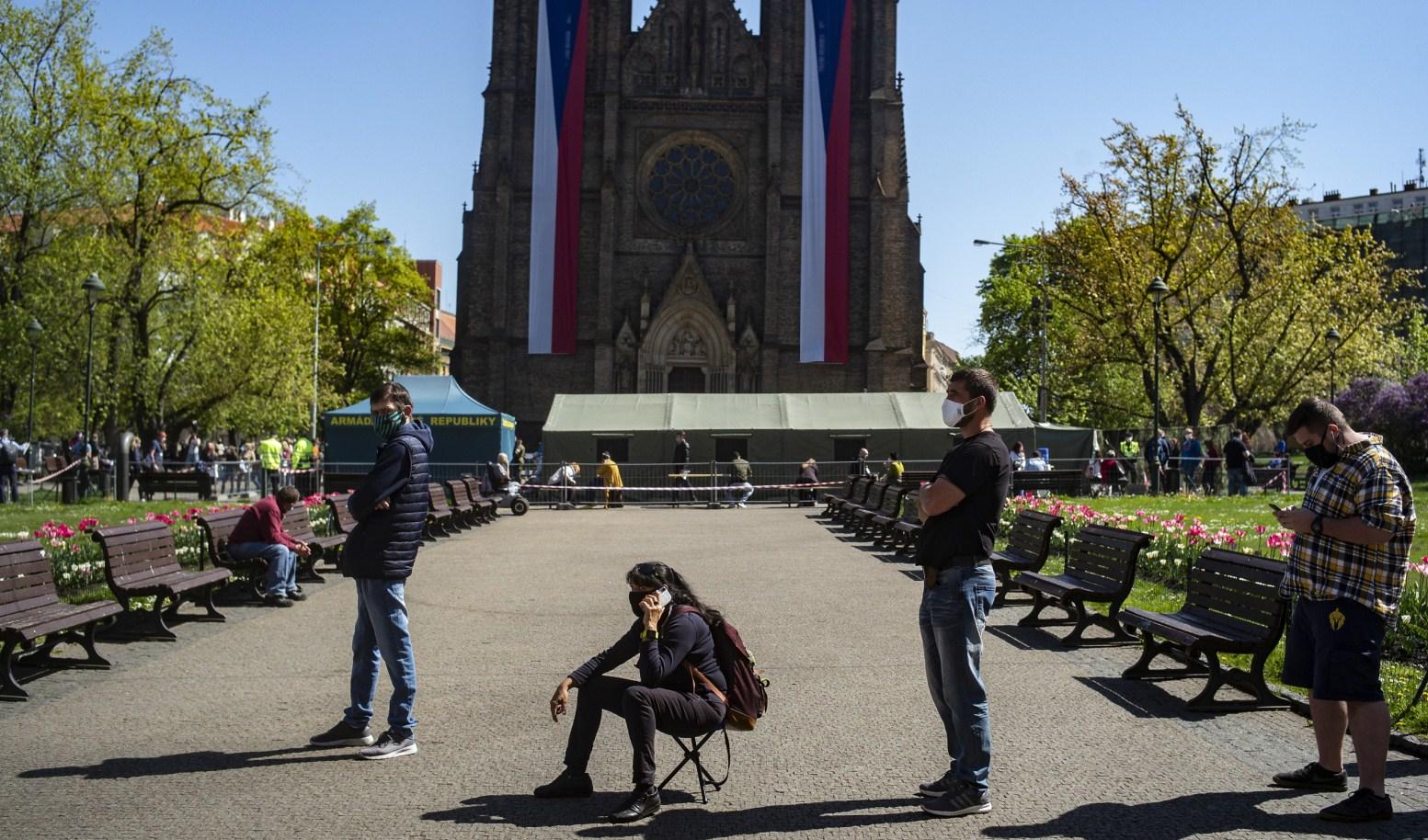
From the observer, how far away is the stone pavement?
5.45 meters

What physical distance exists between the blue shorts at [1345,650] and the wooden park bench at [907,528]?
11347 mm

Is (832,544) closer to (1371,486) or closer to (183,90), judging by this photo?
(1371,486)

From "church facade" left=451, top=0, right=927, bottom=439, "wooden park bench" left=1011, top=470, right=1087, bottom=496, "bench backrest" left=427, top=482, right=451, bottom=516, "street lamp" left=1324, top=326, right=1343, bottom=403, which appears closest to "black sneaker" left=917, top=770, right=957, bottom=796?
"bench backrest" left=427, top=482, right=451, bottom=516

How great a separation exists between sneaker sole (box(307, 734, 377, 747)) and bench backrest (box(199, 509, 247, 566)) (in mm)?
6409

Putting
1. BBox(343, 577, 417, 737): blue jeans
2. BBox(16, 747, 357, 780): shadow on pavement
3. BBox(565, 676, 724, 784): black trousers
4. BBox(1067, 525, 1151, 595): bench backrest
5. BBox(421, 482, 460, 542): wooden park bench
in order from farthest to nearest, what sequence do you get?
BBox(421, 482, 460, 542): wooden park bench → BBox(1067, 525, 1151, 595): bench backrest → BBox(343, 577, 417, 737): blue jeans → BBox(16, 747, 357, 780): shadow on pavement → BBox(565, 676, 724, 784): black trousers

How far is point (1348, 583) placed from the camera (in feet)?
18.2

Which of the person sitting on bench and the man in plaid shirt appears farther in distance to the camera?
the person sitting on bench

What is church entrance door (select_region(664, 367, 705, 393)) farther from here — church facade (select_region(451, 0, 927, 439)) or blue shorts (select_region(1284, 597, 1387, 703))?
blue shorts (select_region(1284, 597, 1387, 703))

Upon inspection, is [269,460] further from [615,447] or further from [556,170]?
[556,170]

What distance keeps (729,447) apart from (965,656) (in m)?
31.1

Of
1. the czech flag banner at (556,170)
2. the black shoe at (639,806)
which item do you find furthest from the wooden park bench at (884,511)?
the czech flag banner at (556,170)

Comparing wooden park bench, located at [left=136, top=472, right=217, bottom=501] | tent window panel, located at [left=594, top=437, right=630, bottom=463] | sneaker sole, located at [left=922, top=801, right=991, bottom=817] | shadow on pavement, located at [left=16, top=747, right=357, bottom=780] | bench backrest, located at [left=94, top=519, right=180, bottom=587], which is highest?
tent window panel, located at [left=594, top=437, right=630, bottom=463]

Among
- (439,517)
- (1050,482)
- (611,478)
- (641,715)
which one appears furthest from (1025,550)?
(611,478)

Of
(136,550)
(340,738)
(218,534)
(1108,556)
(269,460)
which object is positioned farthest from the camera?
(269,460)
